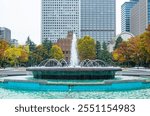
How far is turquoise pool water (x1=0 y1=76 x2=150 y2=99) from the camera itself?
13.5 meters

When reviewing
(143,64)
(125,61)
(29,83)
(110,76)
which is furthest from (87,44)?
(29,83)

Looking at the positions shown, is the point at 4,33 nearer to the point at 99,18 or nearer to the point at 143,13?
the point at 99,18

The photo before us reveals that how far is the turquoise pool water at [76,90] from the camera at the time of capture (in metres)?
13.5

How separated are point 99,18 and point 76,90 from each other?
428ft

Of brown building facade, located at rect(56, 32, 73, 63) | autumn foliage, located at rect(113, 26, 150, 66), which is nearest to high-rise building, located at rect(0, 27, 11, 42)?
brown building facade, located at rect(56, 32, 73, 63)

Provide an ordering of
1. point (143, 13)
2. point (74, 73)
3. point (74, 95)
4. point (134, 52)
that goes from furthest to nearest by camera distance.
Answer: point (143, 13)
point (134, 52)
point (74, 73)
point (74, 95)

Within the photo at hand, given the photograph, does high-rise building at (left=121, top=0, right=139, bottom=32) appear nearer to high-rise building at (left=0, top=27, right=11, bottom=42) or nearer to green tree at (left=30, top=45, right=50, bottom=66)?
high-rise building at (left=0, top=27, right=11, bottom=42)

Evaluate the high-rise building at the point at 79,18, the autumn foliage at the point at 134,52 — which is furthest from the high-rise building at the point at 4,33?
the autumn foliage at the point at 134,52

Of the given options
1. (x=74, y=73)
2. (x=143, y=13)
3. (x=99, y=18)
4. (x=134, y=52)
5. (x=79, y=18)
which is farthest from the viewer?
(x=99, y=18)

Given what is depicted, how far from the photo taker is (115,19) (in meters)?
143

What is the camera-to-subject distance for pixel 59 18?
139 metres

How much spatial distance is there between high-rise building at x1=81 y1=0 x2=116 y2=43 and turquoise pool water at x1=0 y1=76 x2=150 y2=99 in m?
125

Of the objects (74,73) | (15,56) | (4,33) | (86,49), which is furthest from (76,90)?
(4,33)

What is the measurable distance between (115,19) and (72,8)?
59.9ft
